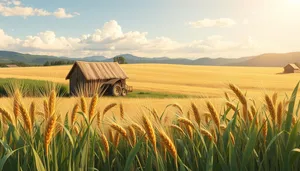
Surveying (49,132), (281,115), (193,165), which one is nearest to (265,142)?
(281,115)

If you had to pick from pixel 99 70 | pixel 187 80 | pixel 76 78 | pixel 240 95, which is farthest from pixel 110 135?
pixel 187 80

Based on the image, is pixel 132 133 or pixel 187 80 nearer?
pixel 132 133

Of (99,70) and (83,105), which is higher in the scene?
(83,105)

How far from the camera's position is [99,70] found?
33906mm

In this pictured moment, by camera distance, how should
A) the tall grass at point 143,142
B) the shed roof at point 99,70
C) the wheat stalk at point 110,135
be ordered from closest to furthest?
1. the tall grass at point 143,142
2. the wheat stalk at point 110,135
3. the shed roof at point 99,70

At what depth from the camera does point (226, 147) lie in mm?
2598

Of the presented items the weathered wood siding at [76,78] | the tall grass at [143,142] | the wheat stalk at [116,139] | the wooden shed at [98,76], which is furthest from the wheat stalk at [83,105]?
the weathered wood siding at [76,78]

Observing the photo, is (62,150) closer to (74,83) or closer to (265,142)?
(265,142)

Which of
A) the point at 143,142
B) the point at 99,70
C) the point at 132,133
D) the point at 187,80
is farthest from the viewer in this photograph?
the point at 187,80

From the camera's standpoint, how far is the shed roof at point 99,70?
108 feet

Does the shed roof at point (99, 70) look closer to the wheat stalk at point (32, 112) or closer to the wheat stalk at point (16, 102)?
the wheat stalk at point (32, 112)

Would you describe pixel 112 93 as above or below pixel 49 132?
below

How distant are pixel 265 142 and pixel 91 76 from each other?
99.9 ft

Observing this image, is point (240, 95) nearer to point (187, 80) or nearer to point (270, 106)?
point (270, 106)
